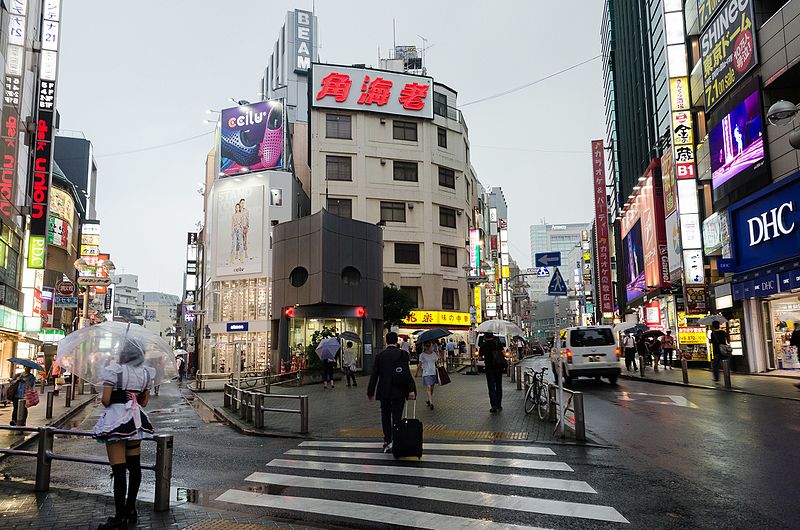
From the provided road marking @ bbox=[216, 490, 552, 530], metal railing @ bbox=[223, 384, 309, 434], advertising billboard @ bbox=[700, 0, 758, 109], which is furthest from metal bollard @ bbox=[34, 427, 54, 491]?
advertising billboard @ bbox=[700, 0, 758, 109]

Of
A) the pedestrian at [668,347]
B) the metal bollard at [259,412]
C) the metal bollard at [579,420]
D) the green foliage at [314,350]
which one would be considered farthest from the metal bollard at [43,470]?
the pedestrian at [668,347]

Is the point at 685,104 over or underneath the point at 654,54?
underneath

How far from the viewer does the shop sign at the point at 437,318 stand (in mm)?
51056

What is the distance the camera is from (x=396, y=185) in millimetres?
52250

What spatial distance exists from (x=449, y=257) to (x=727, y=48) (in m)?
30.9

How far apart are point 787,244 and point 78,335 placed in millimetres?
23124

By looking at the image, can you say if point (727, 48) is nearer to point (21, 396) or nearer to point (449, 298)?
point (21, 396)

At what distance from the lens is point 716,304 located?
28.7 m

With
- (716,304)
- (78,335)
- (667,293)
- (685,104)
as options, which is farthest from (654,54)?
(78,335)

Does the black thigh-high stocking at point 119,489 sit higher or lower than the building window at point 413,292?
lower

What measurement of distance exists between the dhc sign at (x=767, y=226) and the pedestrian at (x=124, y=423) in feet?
72.6

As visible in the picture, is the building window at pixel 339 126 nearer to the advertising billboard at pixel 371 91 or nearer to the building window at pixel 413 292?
the advertising billboard at pixel 371 91

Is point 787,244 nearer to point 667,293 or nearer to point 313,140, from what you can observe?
point 667,293

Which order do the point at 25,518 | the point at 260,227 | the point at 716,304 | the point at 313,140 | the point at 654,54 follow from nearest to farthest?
the point at 25,518, the point at 716,304, the point at 654,54, the point at 260,227, the point at 313,140
